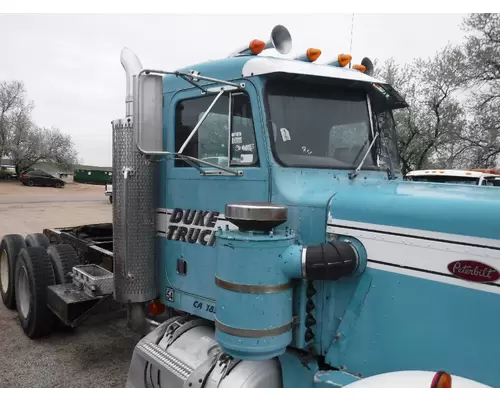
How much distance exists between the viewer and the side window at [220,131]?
122 inches

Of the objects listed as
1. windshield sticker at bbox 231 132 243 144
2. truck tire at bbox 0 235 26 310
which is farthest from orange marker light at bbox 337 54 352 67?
truck tire at bbox 0 235 26 310

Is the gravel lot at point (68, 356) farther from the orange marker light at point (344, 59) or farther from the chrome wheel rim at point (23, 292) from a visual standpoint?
the orange marker light at point (344, 59)

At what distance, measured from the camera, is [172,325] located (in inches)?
139

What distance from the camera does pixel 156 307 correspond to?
3.91 metres

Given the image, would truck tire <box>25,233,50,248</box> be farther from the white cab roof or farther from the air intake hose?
the air intake hose

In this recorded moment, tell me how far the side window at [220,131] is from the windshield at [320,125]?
191 millimetres

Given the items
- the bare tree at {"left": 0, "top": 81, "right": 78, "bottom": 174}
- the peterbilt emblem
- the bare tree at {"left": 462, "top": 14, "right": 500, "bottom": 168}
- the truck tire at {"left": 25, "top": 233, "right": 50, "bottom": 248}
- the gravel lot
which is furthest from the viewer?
the bare tree at {"left": 0, "top": 81, "right": 78, "bottom": 174}

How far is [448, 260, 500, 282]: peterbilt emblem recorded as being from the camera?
2163 mm

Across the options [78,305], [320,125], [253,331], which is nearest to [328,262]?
[253,331]

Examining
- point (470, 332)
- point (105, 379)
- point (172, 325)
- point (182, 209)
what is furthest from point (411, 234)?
point (105, 379)

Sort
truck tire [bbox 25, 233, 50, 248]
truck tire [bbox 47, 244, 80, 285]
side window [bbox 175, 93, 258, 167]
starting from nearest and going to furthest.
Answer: side window [bbox 175, 93, 258, 167] → truck tire [bbox 47, 244, 80, 285] → truck tire [bbox 25, 233, 50, 248]

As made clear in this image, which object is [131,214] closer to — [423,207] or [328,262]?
[328,262]

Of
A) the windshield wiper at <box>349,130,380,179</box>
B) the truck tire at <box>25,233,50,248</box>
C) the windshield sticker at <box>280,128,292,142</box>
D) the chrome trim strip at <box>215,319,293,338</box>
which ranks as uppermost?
the windshield sticker at <box>280,128,292,142</box>

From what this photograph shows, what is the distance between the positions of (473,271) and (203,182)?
78.1 inches
